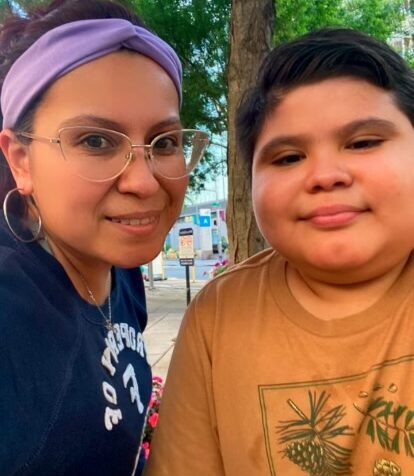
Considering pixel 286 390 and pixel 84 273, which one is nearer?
pixel 286 390

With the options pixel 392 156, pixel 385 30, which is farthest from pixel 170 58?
pixel 385 30

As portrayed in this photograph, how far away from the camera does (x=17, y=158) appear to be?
1.41 metres

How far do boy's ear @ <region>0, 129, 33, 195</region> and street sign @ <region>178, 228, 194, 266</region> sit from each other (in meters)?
8.94

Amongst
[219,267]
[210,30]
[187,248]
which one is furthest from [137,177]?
[187,248]

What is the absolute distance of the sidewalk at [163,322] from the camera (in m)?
7.44

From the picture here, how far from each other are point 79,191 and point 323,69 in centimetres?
66

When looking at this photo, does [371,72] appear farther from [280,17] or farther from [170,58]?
[280,17]

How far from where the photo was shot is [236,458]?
4.16ft

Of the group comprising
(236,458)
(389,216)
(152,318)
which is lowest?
(152,318)

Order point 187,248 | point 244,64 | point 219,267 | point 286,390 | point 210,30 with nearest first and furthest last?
point 286,390 → point 244,64 → point 210,30 → point 219,267 → point 187,248

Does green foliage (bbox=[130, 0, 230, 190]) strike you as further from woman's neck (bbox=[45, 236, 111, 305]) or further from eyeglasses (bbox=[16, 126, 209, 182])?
eyeglasses (bbox=[16, 126, 209, 182])

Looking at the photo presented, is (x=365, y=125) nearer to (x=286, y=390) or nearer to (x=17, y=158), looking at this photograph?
(x=286, y=390)

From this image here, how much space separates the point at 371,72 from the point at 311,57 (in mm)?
149

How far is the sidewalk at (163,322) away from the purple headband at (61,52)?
3.74 meters
